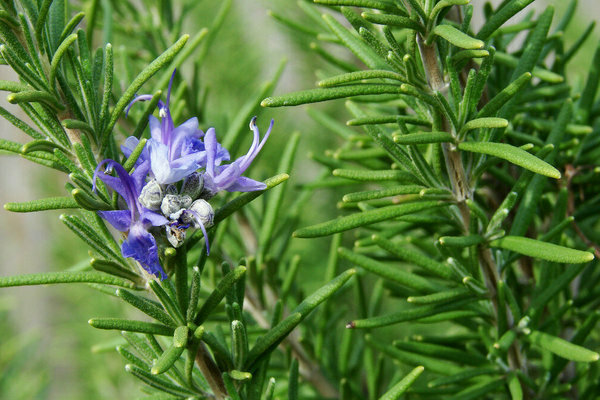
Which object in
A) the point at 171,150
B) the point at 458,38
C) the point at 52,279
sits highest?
the point at 458,38

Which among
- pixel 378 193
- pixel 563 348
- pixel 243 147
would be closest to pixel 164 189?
pixel 378 193

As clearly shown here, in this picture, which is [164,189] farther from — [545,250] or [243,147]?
[243,147]

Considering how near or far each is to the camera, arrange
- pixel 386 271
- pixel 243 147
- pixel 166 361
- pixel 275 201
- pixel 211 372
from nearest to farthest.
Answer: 1. pixel 166 361
2. pixel 211 372
3. pixel 386 271
4. pixel 275 201
5. pixel 243 147

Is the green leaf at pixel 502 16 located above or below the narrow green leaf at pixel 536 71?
above

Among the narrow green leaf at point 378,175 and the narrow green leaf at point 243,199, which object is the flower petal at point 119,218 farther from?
the narrow green leaf at point 378,175

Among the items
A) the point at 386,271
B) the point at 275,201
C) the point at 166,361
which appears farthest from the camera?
the point at 275,201

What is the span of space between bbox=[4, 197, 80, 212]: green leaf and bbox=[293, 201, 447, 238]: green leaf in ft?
0.76

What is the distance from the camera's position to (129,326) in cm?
57

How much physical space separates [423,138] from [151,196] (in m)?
0.28

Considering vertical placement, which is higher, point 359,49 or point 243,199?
point 359,49

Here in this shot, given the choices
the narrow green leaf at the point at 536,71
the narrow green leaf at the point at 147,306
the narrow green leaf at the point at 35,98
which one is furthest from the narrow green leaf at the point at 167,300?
the narrow green leaf at the point at 536,71

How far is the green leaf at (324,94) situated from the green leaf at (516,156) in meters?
0.10

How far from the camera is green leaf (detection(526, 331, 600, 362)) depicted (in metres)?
0.65

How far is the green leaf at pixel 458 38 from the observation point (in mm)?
569
